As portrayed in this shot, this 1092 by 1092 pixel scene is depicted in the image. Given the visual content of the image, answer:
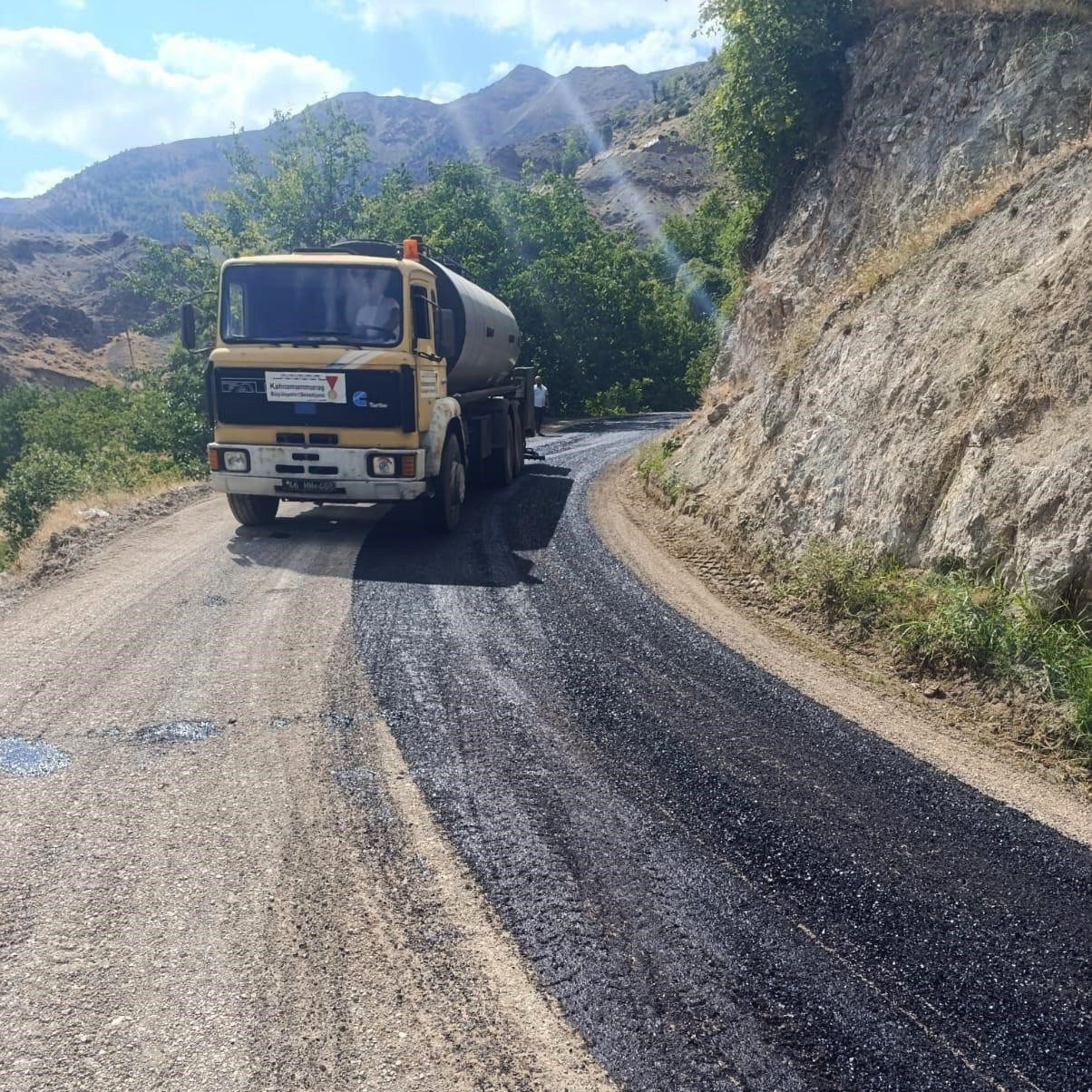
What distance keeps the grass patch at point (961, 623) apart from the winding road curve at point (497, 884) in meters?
1.26

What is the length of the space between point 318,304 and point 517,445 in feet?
21.7

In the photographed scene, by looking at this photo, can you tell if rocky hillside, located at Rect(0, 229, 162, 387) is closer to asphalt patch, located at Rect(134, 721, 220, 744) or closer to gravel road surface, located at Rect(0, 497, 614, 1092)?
gravel road surface, located at Rect(0, 497, 614, 1092)

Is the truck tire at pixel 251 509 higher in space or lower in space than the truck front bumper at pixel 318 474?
lower

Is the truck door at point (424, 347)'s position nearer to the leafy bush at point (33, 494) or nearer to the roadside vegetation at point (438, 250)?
the leafy bush at point (33, 494)

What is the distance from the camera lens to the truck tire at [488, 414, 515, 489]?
14804 mm

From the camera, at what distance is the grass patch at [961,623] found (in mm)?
5746

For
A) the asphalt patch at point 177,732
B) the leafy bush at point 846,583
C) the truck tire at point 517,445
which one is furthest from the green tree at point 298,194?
the asphalt patch at point 177,732

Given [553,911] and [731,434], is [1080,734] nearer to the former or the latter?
[553,911]

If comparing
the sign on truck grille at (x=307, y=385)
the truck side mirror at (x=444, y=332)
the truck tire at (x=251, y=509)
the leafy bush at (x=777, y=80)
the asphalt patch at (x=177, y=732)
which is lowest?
the asphalt patch at (x=177, y=732)

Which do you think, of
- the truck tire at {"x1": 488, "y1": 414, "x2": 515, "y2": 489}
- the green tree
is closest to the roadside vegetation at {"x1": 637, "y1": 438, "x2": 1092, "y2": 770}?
the truck tire at {"x1": 488, "y1": 414, "x2": 515, "y2": 489}

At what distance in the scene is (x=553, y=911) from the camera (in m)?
3.64

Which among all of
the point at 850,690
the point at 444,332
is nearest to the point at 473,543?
the point at 444,332

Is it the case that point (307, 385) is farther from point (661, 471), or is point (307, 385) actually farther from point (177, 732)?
point (661, 471)

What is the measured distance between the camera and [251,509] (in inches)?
428
